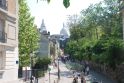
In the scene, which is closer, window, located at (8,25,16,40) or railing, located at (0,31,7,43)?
railing, located at (0,31,7,43)

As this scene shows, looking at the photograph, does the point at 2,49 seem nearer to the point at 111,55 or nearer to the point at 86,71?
the point at 111,55

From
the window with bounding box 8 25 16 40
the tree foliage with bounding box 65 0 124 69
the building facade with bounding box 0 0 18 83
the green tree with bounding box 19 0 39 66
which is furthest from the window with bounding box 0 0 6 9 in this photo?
the green tree with bounding box 19 0 39 66

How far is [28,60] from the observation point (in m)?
45.8

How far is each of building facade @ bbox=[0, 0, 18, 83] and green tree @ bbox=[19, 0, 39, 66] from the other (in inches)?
650

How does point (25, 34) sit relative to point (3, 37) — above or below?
above

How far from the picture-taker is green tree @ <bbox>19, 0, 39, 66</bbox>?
45.5 meters

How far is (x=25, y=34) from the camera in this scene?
47.1 m

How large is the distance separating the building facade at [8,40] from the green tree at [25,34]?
16514 millimetres

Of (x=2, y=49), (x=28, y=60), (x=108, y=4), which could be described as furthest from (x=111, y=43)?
(x=108, y=4)

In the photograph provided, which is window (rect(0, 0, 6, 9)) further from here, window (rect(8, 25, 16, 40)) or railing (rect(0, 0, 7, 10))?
window (rect(8, 25, 16, 40))

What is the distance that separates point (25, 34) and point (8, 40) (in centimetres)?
1991

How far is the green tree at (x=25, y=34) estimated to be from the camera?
45513mm

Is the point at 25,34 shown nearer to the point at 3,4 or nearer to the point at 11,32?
the point at 11,32

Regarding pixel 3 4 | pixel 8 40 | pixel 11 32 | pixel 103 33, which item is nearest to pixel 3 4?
pixel 3 4
